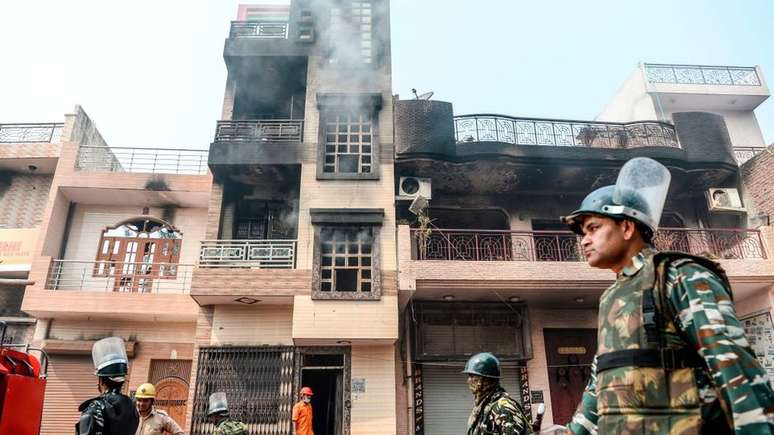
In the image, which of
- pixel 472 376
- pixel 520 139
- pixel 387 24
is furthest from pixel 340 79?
pixel 472 376

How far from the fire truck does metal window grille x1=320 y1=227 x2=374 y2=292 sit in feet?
23.1

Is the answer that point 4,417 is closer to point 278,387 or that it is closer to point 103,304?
point 278,387

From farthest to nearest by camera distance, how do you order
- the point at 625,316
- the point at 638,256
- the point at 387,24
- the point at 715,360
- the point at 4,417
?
the point at 387,24 < the point at 4,417 < the point at 638,256 < the point at 625,316 < the point at 715,360

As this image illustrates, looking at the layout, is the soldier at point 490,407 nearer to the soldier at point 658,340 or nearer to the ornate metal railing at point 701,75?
the soldier at point 658,340

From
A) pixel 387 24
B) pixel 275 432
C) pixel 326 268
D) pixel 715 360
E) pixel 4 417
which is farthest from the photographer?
pixel 387 24

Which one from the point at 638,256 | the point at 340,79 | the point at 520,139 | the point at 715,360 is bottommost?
the point at 715,360

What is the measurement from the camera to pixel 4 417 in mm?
4375

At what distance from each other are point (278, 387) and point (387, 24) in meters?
10.9

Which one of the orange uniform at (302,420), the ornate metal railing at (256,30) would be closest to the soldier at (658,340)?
the orange uniform at (302,420)

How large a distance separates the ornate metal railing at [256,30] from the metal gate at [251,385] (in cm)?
916

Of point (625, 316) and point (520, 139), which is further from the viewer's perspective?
point (520, 139)

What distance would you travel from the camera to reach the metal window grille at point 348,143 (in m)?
13.1

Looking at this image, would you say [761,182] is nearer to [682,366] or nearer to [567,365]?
[567,365]

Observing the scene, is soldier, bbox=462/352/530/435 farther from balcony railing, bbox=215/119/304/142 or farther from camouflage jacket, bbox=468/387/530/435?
balcony railing, bbox=215/119/304/142
